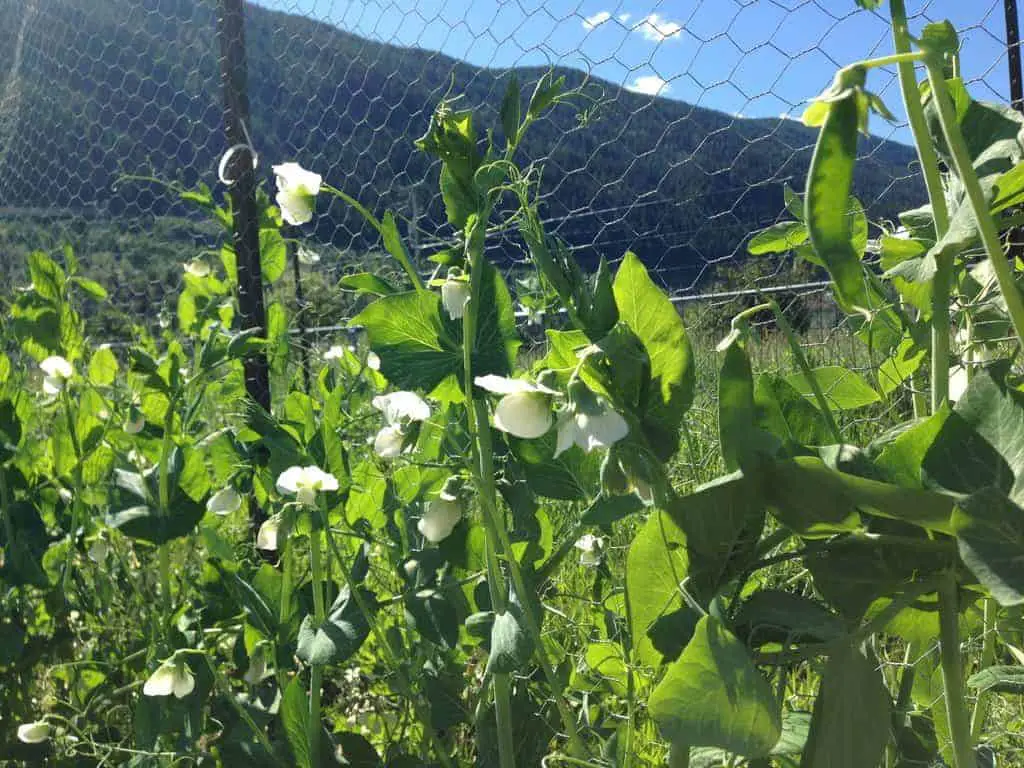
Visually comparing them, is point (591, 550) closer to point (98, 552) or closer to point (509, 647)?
point (509, 647)

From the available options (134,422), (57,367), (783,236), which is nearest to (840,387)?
(783,236)

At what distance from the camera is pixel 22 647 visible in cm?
118

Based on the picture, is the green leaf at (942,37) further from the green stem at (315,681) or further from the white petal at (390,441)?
the green stem at (315,681)

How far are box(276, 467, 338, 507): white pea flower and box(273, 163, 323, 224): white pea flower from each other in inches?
7.9

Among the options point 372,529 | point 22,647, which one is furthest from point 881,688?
point 22,647

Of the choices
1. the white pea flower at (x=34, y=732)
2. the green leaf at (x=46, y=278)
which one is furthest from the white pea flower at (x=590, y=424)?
the green leaf at (x=46, y=278)

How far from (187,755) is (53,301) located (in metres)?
0.71

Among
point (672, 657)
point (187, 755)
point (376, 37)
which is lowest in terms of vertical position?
point (187, 755)

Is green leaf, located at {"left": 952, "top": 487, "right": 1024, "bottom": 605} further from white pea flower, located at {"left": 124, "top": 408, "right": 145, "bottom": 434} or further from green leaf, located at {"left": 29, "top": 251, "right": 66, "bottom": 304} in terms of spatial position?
green leaf, located at {"left": 29, "top": 251, "right": 66, "bottom": 304}

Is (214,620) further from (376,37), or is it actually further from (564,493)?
(376,37)

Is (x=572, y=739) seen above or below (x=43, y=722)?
above

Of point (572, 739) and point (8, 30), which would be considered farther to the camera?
point (8, 30)

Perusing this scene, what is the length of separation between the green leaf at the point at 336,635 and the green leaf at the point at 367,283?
268 millimetres

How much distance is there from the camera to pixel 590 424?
0.47 m
